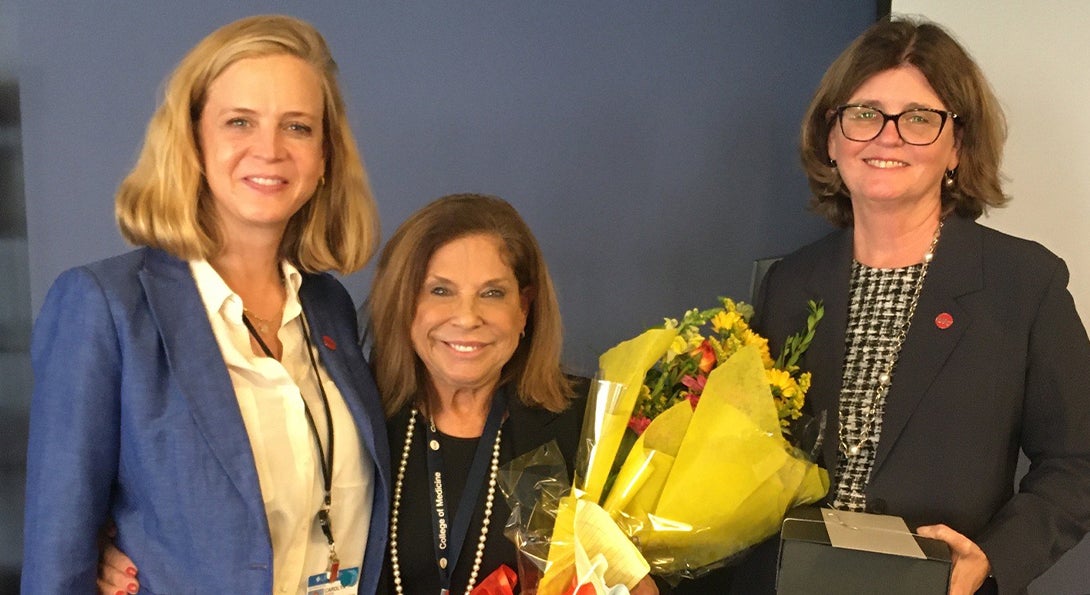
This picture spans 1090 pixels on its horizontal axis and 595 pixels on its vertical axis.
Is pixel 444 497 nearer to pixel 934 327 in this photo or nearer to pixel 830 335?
pixel 830 335

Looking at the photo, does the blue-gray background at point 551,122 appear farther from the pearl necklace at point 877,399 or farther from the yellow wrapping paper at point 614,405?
the yellow wrapping paper at point 614,405

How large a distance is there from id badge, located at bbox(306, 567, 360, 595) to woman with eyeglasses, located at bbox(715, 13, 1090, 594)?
79 centimetres

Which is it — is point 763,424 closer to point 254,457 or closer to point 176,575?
point 254,457

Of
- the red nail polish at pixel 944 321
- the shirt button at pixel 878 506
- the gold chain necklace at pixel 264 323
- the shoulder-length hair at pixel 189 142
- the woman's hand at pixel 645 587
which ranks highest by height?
the shoulder-length hair at pixel 189 142

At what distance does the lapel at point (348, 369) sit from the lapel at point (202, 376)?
9.4 inches

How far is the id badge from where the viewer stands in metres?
1.54

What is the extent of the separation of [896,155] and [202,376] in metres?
1.28

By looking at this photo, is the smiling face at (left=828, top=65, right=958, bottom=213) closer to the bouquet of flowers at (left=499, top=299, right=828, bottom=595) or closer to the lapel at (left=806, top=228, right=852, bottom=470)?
the lapel at (left=806, top=228, right=852, bottom=470)

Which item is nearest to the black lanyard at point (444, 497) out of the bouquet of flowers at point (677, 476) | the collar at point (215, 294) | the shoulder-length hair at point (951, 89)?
the bouquet of flowers at point (677, 476)

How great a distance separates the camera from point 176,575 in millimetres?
1396

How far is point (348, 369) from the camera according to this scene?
5.51ft

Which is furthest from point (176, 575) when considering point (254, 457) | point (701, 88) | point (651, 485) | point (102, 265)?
point (701, 88)

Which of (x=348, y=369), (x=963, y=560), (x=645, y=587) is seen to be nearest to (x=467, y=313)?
(x=348, y=369)

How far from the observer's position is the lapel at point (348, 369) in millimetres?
1603
